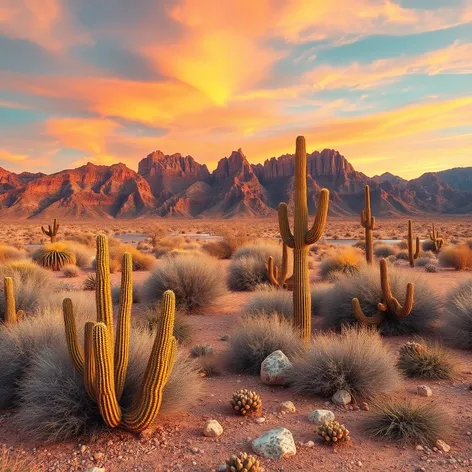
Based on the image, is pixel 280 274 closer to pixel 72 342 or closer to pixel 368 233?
pixel 368 233

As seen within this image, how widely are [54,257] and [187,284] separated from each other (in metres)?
10.9

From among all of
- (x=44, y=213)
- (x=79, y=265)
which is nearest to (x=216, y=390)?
(x=79, y=265)

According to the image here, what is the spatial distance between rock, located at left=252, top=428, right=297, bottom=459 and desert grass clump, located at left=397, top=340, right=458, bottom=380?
3006 millimetres

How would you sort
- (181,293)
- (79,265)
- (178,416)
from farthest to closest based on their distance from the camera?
(79,265) < (181,293) < (178,416)

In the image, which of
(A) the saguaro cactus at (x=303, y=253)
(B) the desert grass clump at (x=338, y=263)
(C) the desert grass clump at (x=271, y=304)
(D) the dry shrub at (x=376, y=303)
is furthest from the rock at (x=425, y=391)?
(B) the desert grass clump at (x=338, y=263)

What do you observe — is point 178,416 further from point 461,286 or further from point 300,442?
point 461,286

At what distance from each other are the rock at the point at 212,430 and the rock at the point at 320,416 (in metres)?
1.13

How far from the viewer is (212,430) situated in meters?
4.93

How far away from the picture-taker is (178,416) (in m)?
5.45

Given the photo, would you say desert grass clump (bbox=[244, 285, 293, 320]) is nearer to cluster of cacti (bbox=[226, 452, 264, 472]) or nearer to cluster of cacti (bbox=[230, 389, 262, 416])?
cluster of cacti (bbox=[230, 389, 262, 416])

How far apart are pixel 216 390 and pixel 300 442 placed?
1909mm

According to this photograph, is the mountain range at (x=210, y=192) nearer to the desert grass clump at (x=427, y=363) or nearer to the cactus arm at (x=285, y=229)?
the cactus arm at (x=285, y=229)

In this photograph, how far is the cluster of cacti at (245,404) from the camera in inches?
213

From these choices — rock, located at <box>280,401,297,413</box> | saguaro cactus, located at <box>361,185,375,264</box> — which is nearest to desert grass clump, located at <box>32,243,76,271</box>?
saguaro cactus, located at <box>361,185,375,264</box>
